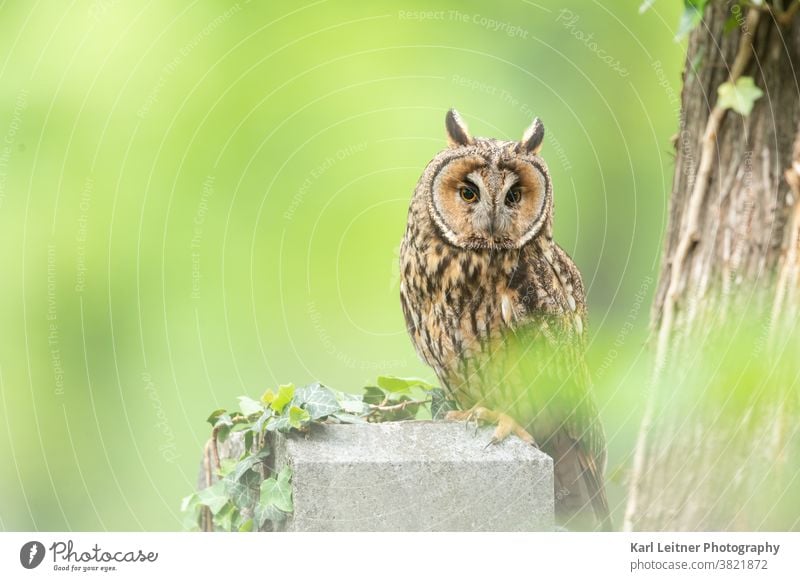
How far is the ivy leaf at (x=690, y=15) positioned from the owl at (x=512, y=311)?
302 millimetres

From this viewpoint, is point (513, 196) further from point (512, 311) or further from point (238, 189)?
point (238, 189)

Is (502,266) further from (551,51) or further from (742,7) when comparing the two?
(742,7)

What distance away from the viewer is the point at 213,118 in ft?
6.37

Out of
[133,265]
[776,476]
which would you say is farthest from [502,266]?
[133,265]

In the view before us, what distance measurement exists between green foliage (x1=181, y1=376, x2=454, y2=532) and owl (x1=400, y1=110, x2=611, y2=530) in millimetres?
150

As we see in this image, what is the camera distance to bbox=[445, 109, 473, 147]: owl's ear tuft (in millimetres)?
1554

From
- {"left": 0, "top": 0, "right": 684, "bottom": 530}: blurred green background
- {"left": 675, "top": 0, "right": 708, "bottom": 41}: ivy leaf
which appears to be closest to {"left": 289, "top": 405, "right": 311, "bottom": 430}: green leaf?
{"left": 0, "top": 0, "right": 684, "bottom": 530}: blurred green background

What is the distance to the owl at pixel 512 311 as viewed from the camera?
1.58 metres

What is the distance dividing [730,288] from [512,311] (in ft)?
1.33

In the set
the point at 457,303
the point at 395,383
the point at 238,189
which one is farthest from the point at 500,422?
the point at 238,189

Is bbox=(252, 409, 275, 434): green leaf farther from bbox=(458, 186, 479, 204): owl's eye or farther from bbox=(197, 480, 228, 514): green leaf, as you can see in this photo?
bbox=(458, 186, 479, 204): owl's eye

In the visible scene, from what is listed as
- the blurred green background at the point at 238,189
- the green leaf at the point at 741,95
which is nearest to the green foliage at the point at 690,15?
the green leaf at the point at 741,95

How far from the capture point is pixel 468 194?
159 cm

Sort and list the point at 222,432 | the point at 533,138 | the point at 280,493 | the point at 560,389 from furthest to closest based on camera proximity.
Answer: the point at 560,389
the point at 533,138
the point at 222,432
the point at 280,493
